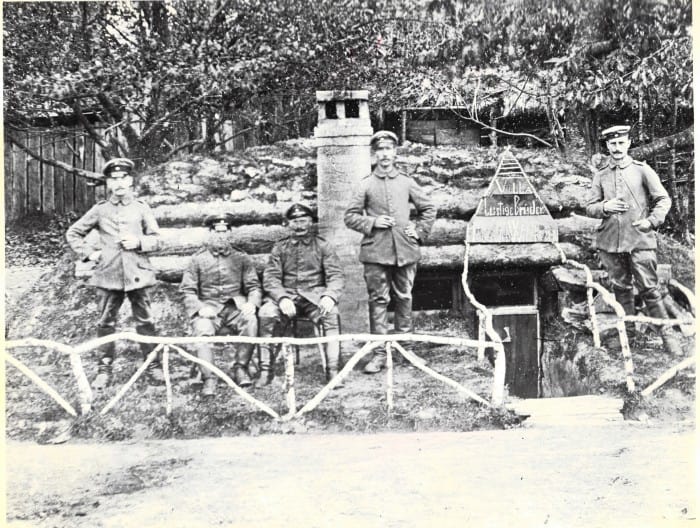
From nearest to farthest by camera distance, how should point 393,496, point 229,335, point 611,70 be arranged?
point 393,496
point 229,335
point 611,70

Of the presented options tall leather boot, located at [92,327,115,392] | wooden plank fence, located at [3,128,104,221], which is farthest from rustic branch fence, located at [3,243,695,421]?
wooden plank fence, located at [3,128,104,221]

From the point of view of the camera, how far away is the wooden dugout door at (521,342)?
5.91 m

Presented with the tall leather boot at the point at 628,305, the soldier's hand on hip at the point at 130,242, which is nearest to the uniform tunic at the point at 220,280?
the soldier's hand on hip at the point at 130,242

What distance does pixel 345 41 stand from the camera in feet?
18.1

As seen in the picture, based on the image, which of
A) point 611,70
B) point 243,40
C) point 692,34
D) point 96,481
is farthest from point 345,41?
point 96,481

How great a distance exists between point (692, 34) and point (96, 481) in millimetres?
5470

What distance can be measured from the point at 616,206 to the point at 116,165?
389 centimetres

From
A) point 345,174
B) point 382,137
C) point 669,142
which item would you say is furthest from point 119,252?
point 669,142

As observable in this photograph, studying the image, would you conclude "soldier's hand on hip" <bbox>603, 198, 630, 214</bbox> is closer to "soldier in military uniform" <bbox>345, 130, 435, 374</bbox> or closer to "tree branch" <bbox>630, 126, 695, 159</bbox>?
"tree branch" <bbox>630, 126, 695, 159</bbox>

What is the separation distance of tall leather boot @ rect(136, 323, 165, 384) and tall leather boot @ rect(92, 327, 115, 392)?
0.71 ft

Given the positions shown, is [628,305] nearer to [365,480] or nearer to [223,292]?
[365,480]

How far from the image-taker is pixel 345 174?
5.63m

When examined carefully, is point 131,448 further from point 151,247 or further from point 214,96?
Result: point 214,96

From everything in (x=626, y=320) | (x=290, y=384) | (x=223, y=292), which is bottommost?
(x=290, y=384)
